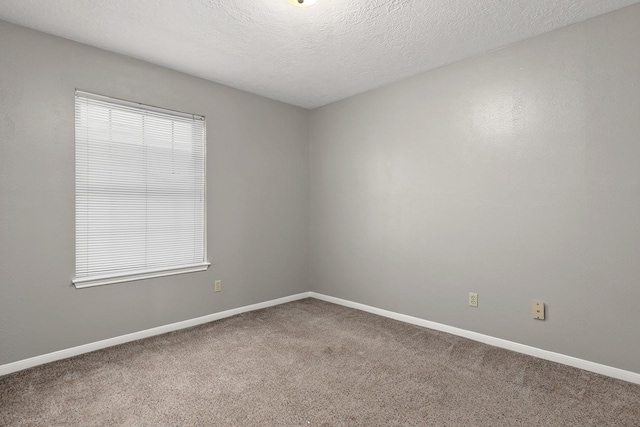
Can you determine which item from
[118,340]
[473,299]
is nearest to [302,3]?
[473,299]

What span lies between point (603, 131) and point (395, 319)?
2.33 meters

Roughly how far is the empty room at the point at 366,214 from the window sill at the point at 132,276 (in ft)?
0.07

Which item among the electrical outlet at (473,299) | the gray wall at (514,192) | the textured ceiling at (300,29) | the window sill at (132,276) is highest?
the textured ceiling at (300,29)

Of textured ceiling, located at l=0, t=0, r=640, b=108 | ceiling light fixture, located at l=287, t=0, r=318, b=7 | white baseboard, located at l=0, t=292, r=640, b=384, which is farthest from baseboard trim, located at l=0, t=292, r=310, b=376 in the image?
ceiling light fixture, located at l=287, t=0, r=318, b=7

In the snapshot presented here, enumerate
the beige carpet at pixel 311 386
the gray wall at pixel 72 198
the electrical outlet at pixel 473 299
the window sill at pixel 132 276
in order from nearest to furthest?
1. the beige carpet at pixel 311 386
2. the gray wall at pixel 72 198
3. the window sill at pixel 132 276
4. the electrical outlet at pixel 473 299

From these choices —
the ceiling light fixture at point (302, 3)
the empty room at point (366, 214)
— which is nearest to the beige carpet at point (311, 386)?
the empty room at point (366, 214)

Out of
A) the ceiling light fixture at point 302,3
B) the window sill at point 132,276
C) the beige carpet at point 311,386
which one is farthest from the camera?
the window sill at point 132,276

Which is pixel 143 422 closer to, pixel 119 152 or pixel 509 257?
pixel 119 152

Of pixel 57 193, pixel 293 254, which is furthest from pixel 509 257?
pixel 57 193

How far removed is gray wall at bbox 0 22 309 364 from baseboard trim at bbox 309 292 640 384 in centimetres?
137

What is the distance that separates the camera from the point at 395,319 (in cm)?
349

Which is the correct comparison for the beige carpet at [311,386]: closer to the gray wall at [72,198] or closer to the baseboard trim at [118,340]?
the baseboard trim at [118,340]

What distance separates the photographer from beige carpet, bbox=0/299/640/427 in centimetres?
183

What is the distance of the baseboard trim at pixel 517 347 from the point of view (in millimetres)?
2246
